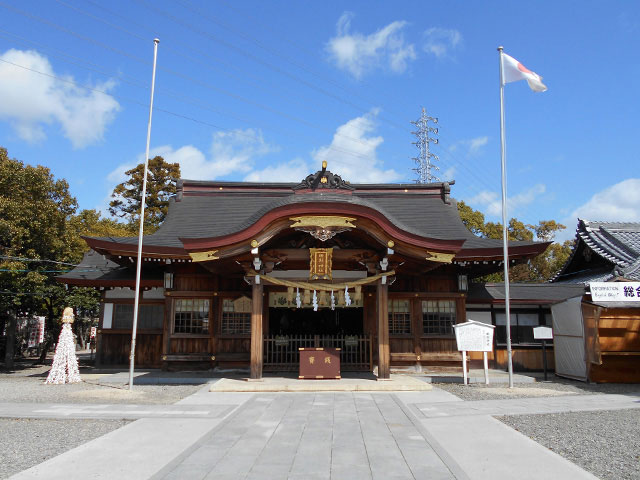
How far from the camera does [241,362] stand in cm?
1558

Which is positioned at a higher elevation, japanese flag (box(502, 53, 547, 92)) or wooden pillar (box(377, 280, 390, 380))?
japanese flag (box(502, 53, 547, 92))

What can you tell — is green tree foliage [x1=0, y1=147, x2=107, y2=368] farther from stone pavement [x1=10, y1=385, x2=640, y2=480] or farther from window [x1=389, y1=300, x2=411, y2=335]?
window [x1=389, y1=300, x2=411, y2=335]

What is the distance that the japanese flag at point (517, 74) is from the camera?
13305 millimetres

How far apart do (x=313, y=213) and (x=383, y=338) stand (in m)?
3.99

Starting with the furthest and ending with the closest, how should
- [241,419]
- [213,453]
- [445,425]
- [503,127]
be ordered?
[503,127], [241,419], [445,425], [213,453]

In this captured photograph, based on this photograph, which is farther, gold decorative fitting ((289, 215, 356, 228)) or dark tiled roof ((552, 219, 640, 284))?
dark tiled roof ((552, 219, 640, 284))

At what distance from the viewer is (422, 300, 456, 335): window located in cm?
1599

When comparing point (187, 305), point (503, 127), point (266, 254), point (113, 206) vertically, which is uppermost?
point (113, 206)

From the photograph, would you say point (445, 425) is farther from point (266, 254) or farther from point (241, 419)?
point (266, 254)

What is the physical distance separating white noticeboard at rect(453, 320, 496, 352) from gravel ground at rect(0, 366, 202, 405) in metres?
Answer: 7.39

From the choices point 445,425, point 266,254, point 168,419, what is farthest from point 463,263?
point 168,419

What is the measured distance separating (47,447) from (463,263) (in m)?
12.3

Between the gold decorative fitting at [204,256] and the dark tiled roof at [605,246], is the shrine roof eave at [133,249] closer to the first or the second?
the gold decorative fitting at [204,256]

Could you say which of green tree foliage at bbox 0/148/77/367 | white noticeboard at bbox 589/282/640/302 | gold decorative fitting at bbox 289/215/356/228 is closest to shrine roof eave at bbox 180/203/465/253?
gold decorative fitting at bbox 289/215/356/228
